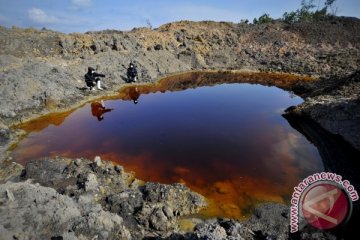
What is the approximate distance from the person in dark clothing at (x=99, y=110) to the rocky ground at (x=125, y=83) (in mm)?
1067

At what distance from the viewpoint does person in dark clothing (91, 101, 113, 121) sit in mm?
17644

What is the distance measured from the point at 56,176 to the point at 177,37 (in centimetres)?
3173

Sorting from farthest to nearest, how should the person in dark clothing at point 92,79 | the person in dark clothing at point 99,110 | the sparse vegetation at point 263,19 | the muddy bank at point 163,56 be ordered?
the sparse vegetation at point 263,19 < the person in dark clothing at point 92,79 < the muddy bank at point 163,56 < the person in dark clothing at point 99,110

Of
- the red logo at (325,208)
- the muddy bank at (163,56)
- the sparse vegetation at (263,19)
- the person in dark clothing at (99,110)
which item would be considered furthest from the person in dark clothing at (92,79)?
the sparse vegetation at (263,19)

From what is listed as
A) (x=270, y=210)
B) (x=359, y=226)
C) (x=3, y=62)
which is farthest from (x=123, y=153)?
(x=3, y=62)

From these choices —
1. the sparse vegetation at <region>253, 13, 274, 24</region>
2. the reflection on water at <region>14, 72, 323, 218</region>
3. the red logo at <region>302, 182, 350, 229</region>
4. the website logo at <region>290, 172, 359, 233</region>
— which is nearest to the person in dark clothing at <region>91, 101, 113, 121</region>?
the reflection on water at <region>14, 72, 323, 218</region>

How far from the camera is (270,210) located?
9.02 metres

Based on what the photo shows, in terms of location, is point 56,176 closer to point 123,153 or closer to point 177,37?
point 123,153

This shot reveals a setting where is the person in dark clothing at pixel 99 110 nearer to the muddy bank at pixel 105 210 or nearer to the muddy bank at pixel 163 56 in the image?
the muddy bank at pixel 163 56

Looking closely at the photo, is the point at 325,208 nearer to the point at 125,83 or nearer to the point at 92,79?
the point at 92,79

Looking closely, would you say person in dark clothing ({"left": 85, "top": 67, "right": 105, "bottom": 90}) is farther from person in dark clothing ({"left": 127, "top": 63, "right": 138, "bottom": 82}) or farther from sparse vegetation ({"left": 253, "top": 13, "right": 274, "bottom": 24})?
sparse vegetation ({"left": 253, "top": 13, "right": 274, "bottom": 24})

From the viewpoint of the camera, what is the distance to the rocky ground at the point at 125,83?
7.46 meters

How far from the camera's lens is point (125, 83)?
25375mm

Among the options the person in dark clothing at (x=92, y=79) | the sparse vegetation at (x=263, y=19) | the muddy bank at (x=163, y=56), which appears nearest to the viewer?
the muddy bank at (x=163, y=56)
